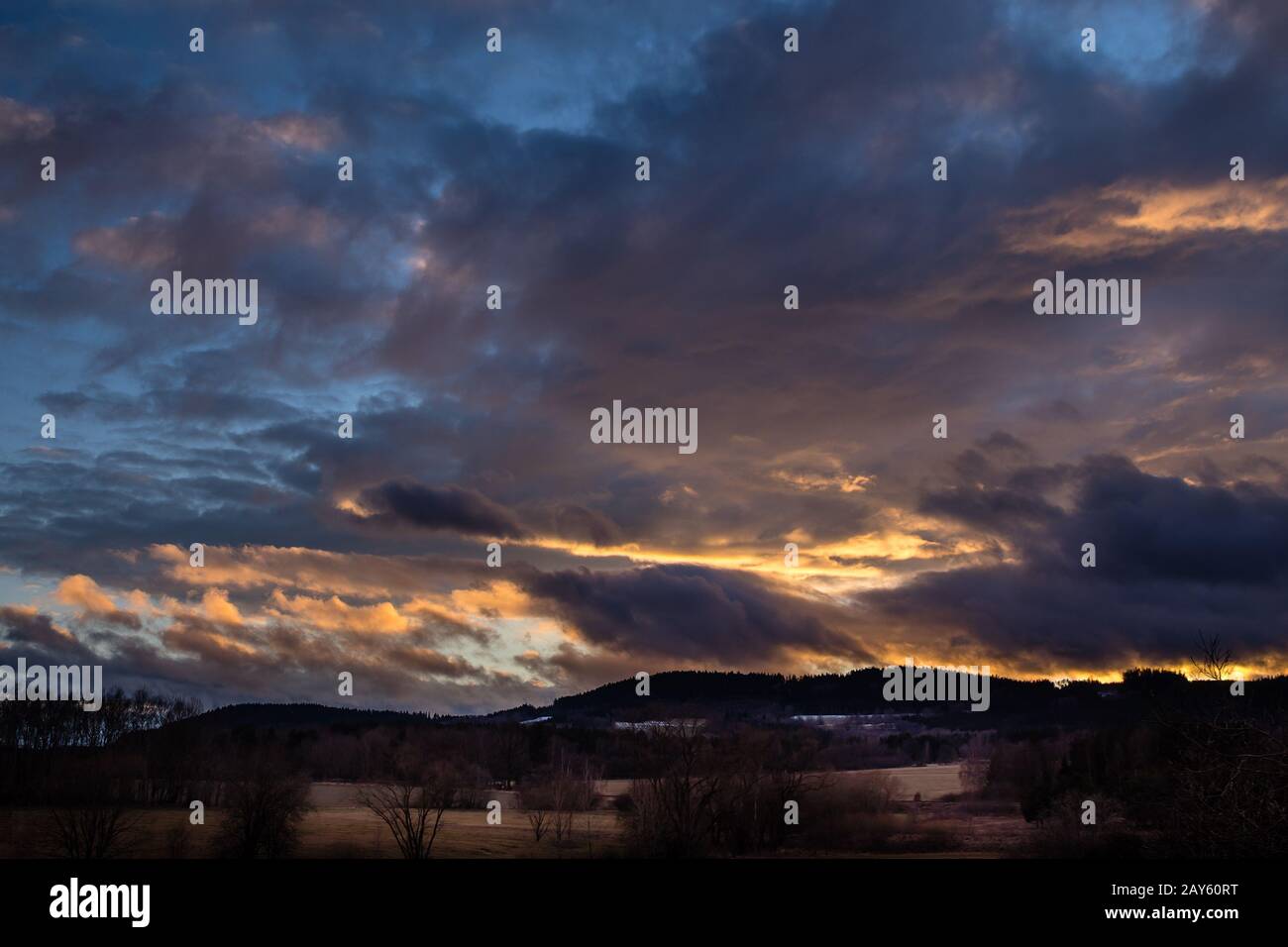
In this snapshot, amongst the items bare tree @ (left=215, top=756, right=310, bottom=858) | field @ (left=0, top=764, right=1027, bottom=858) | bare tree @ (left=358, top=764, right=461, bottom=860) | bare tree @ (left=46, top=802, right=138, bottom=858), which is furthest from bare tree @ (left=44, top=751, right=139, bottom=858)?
bare tree @ (left=358, top=764, right=461, bottom=860)

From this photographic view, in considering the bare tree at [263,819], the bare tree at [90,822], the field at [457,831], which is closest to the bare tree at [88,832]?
the bare tree at [90,822]

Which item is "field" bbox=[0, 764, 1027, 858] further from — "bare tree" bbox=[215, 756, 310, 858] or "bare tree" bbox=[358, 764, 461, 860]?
"bare tree" bbox=[215, 756, 310, 858]

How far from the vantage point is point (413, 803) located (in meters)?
136

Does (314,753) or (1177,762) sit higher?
(1177,762)

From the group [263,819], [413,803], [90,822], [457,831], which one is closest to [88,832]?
[90,822]

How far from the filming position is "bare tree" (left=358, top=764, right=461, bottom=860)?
11269 cm

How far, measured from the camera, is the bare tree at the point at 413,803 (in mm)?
112688

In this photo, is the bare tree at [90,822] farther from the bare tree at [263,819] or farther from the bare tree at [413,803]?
the bare tree at [413,803]
